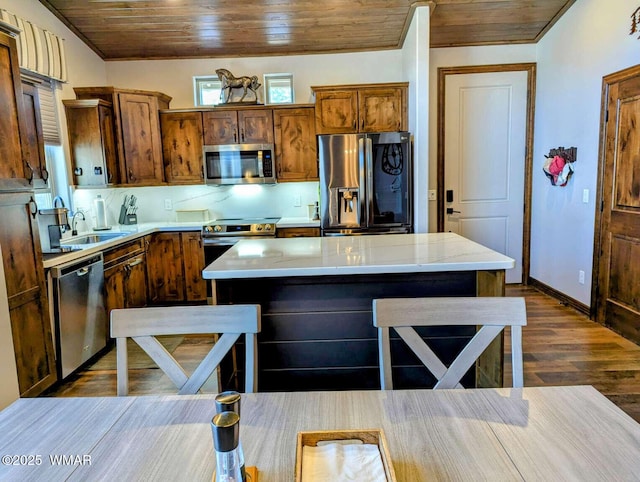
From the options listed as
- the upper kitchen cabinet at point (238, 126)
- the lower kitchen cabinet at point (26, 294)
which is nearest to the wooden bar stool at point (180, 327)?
the lower kitchen cabinet at point (26, 294)

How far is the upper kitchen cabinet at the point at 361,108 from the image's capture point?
4215mm

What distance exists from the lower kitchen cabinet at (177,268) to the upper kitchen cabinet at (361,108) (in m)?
1.79

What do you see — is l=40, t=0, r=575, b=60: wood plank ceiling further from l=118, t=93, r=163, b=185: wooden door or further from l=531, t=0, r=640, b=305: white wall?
l=118, t=93, r=163, b=185: wooden door

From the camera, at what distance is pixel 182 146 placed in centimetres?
453

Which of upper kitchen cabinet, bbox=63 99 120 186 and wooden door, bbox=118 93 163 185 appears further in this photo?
wooden door, bbox=118 93 163 185

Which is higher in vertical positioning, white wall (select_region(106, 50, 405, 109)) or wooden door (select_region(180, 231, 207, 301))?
white wall (select_region(106, 50, 405, 109))

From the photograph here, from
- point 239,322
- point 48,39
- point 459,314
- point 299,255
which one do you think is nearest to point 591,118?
point 299,255

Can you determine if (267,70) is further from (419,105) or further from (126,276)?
(126,276)

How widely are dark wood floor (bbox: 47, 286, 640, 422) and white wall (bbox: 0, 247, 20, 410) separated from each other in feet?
1.49

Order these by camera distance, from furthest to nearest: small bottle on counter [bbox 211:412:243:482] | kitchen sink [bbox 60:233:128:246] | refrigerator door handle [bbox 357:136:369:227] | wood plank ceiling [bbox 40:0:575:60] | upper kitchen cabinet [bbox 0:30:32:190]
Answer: refrigerator door handle [bbox 357:136:369:227] → wood plank ceiling [bbox 40:0:575:60] → kitchen sink [bbox 60:233:128:246] → upper kitchen cabinet [bbox 0:30:32:190] → small bottle on counter [bbox 211:412:243:482]

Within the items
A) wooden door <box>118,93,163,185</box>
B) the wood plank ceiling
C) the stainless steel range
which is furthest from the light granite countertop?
the wood plank ceiling

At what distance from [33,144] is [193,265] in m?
1.92

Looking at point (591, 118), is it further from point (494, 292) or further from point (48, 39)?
point (48, 39)

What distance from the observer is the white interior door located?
4.62 metres
